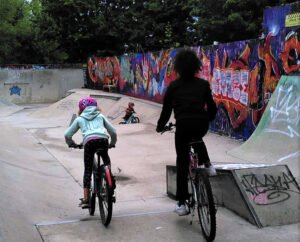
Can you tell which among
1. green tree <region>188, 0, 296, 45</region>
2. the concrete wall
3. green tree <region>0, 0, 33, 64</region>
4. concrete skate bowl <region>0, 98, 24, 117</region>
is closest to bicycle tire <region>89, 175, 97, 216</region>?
concrete skate bowl <region>0, 98, 24, 117</region>

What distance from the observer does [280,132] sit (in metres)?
7.93

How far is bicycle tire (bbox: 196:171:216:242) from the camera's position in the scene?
13.7 ft

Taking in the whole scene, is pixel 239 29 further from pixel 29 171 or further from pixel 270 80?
pixel 29 171

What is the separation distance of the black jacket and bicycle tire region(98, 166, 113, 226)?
103 cm

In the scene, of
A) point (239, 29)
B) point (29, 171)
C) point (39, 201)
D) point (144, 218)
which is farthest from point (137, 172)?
point (239, 29)

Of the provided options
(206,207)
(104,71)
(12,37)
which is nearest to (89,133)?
(206,207)

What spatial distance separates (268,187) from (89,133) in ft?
6.88

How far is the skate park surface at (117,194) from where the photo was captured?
15.1 ft

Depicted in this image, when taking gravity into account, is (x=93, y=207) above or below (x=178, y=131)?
below

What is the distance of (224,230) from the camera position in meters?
4.68

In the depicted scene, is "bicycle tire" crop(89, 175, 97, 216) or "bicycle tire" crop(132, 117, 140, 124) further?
"bicycle tire" crop(132, 117, 140, 124)

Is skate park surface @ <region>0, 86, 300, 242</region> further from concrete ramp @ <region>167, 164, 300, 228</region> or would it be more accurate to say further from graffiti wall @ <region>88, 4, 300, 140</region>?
graffiti wall @ <region>88, 4, 300, 140</region>

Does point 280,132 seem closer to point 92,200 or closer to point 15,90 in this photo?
point 92,200

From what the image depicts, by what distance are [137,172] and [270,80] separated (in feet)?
11.7
